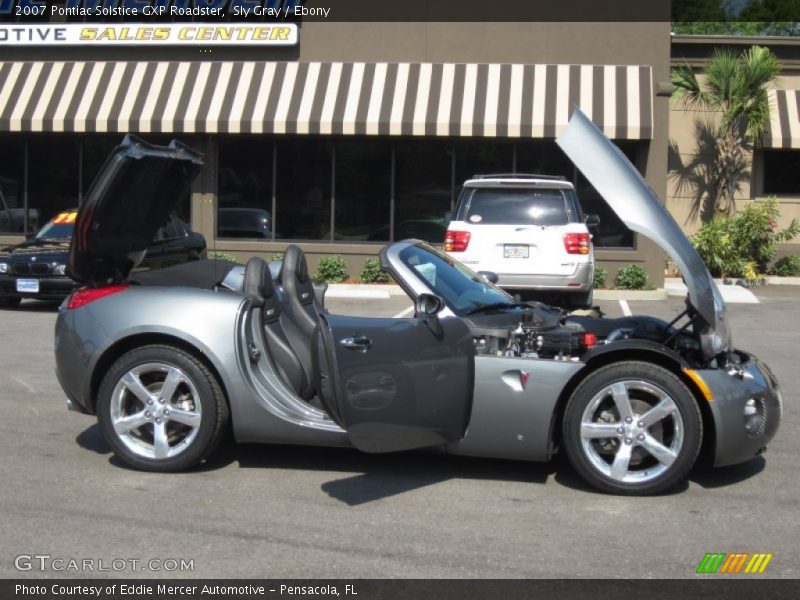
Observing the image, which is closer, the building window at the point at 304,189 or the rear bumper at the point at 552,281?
the rear bumper at the point at 552,281

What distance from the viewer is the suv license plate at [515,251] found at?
13227 mm

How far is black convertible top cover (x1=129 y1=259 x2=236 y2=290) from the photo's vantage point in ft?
21.8

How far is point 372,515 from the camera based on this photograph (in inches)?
212

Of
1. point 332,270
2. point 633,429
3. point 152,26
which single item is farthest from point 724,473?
point 152,26

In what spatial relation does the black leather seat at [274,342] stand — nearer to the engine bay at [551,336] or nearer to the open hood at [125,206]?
the open hood at [125,206]

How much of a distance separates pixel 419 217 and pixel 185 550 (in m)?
15.4

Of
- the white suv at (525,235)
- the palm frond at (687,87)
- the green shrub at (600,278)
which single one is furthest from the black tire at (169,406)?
the palm frond at (687,87)

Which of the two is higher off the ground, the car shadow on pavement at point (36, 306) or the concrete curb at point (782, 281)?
the concrete curb at point (782, 281)

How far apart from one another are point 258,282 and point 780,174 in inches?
678

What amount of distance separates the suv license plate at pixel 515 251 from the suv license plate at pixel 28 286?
6688mm

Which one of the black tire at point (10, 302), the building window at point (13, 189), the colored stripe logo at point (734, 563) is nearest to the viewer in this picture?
the colored stripe logo at point (734, 563)

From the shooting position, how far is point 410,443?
18.1ft

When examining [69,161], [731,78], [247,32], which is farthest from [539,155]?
[69,161]

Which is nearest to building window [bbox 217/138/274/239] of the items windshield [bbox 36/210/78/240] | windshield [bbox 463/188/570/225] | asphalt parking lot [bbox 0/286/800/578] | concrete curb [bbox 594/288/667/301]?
windshield [bbox 36/210/78/240]
